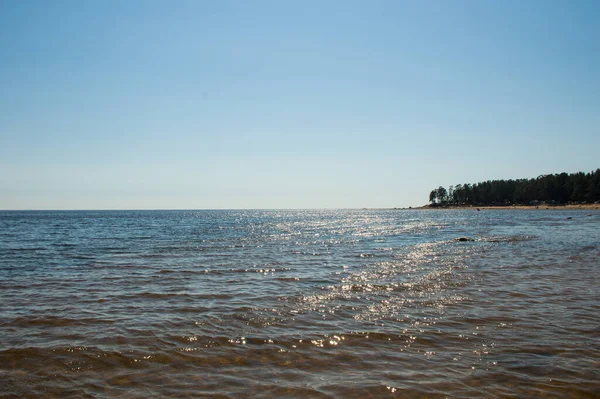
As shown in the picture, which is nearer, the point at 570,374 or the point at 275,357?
the point at 570,374

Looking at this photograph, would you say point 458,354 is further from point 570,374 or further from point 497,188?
point 497,188

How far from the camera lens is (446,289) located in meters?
13.8

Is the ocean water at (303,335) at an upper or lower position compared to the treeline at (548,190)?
lower

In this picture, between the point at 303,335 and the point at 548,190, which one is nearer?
the point at 303,335

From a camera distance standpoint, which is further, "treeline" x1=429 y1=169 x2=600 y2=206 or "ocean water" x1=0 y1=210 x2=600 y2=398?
"treeline" x1=429 y1=169 x2=600 y2=206

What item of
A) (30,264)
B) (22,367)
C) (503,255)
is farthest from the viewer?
(503,255)

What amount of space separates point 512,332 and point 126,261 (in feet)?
68.7

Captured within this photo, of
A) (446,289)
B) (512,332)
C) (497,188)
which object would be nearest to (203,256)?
(446,289)

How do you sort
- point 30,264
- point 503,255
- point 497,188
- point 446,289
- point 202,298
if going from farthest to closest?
point 497,188 < point 503,255 < point 30,264 < point 446,289 < point 202,298

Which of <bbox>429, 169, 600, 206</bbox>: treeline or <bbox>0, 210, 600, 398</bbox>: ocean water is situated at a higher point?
<bbox>429, 169, 600, 206</bbox>: treeline

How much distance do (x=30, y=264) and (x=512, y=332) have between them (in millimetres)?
24004

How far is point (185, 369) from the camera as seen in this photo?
22.7 ft

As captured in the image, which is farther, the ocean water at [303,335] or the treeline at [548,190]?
the treeline at [548,190]

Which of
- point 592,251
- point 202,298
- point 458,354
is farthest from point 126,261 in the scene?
point 592,251
